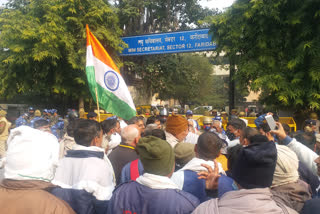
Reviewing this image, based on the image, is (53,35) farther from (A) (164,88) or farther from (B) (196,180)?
(B) (196,180)

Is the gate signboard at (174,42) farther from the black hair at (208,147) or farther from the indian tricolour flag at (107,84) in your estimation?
the black hair at (208,147)

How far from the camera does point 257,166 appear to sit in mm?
1752

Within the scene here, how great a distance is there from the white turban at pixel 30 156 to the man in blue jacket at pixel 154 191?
521 millimetres

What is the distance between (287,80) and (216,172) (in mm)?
7509

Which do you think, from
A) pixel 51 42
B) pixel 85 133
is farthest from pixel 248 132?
pixel 51 42

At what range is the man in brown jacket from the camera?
166 cm

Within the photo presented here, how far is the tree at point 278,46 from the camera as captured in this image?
812 cm

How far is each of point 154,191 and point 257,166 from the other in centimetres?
70

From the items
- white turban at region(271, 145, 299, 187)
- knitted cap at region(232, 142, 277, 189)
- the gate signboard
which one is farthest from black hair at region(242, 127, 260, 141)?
the gate signboard

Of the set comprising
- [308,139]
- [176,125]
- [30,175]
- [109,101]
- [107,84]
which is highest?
[107,84]

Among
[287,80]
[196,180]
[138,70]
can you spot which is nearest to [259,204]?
[196,180]

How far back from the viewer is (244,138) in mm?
3760

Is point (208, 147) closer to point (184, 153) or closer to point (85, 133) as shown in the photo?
point (184, 153)

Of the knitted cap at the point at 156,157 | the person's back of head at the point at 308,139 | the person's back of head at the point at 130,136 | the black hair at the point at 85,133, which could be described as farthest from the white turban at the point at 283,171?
the person's back of head at the point at 308,139
